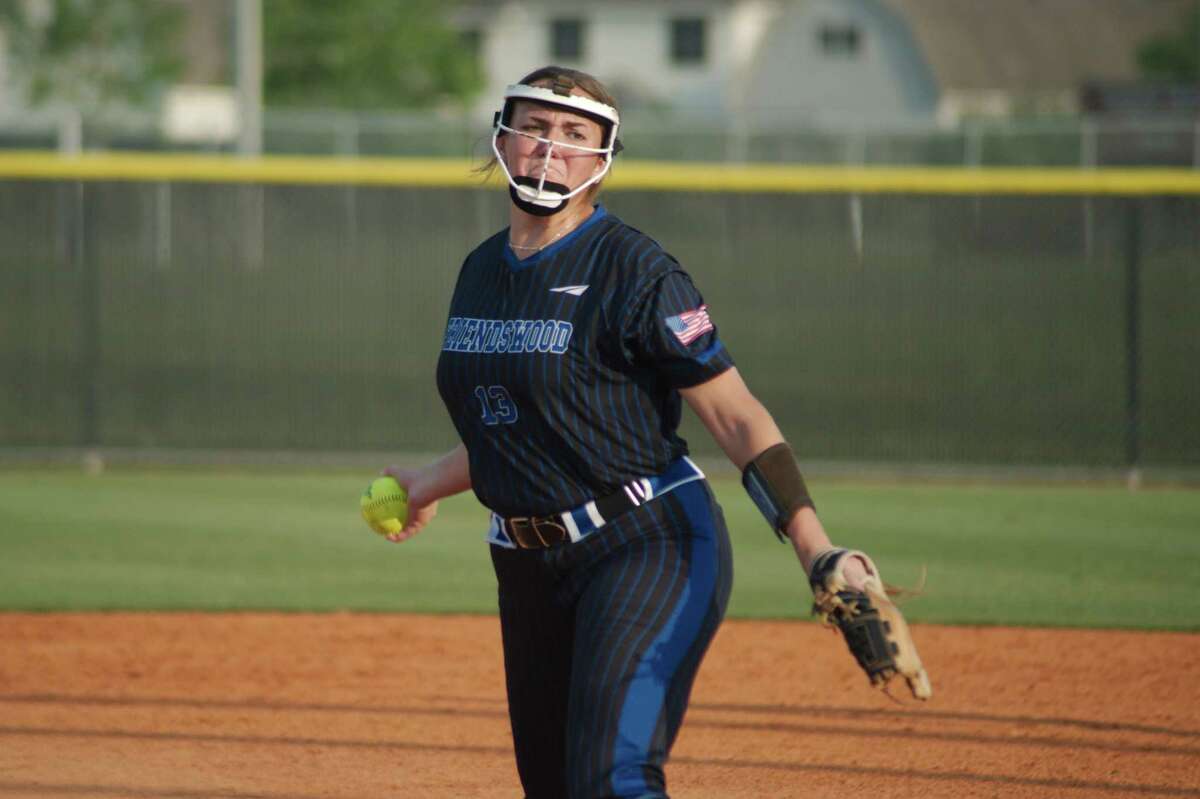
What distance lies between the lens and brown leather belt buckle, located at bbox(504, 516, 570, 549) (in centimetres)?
364

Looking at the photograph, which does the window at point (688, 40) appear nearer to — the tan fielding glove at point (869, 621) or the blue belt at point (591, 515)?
the blue belt at point (591, 515)

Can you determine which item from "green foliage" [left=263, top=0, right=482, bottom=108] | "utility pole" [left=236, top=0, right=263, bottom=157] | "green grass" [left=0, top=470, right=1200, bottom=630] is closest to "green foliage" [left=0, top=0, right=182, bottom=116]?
"green foliage" [left=263, top=0, right=482, bottom=108]

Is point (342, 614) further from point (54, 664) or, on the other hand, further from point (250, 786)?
point (250, 786)

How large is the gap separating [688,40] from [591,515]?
56874 mm

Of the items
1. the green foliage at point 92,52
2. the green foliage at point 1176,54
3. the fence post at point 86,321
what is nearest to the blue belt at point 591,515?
the fence post at point 86,321

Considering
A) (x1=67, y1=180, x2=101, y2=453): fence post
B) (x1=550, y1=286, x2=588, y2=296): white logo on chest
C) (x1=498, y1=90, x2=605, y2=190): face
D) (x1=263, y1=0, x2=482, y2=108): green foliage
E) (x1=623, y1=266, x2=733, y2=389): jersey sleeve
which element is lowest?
(x1=67, y1=180, x2=101, y2=453): fence post

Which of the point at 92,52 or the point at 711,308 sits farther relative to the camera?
the point at 92,52

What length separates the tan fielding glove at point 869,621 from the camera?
3.19 metres

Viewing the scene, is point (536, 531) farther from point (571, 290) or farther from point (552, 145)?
point (552, 145)

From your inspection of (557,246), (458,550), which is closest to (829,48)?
(458,550)

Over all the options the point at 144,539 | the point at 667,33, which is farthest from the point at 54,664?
the point at 667,33

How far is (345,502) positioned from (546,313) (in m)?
8.02

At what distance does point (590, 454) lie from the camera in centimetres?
359

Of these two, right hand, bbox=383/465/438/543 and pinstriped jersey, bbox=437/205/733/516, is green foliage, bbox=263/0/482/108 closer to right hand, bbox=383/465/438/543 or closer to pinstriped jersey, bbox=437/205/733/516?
right hand, bbox=383/465/438/543
